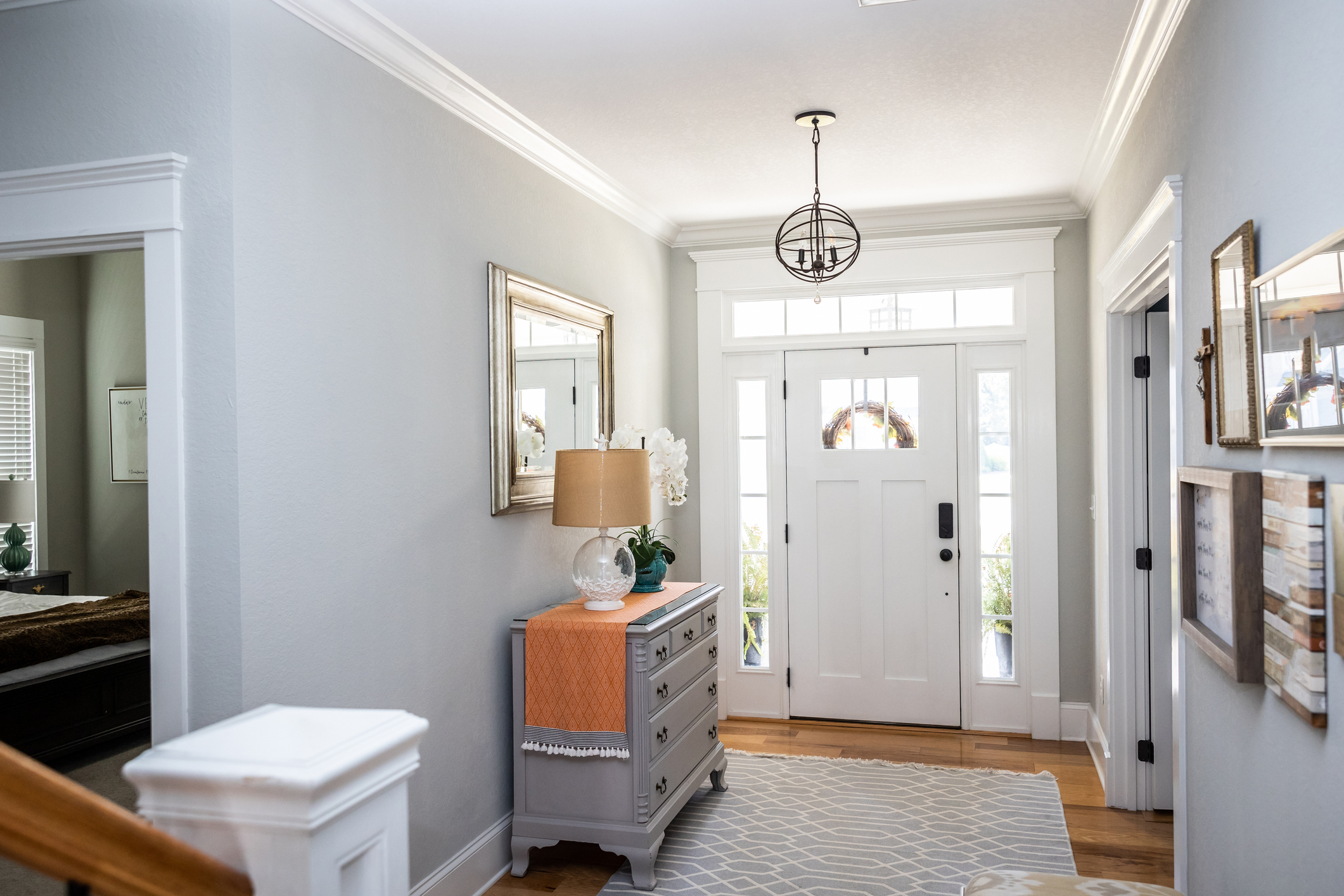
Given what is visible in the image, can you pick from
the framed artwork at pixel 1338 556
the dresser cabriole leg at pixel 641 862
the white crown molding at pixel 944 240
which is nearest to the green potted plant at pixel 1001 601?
the white crown molding at pixel 944 240

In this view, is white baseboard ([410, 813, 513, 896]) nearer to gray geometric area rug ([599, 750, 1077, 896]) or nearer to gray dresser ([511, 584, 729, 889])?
gray dresser ([511, 584, 729, 889])

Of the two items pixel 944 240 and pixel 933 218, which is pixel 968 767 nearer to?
pixel 944 240

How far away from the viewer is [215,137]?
6.77 ft

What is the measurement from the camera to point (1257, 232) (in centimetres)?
176

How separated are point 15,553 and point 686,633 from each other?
13.6 ft

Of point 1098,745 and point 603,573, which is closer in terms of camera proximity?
point 603,573

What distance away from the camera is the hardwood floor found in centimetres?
311

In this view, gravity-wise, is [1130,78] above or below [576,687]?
above

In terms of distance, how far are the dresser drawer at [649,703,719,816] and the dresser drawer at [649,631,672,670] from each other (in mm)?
326

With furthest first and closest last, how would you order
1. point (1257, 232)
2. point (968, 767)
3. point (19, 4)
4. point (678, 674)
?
point (968, 767) < point (678, 674) < point (19, 4) < point (1257, 232)

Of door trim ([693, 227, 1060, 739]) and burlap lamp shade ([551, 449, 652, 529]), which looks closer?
burlap lamp shade ([551, 449, 652, 529])

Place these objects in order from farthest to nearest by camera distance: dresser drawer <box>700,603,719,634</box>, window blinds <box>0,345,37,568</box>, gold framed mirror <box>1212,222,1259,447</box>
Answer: window blinds <box>0,345,37,568</box> < dresser drawer <box>700,603,719,634</box> < gold framed mirror <box>1212,222,1259,447</box>

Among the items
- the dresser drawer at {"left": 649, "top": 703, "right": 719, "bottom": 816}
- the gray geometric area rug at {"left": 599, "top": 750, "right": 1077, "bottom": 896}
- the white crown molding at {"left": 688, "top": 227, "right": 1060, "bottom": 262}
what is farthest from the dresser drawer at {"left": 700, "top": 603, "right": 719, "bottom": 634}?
the white crown molding at {"left": 688, "top": 227, "right": 1060, "bottom": 262}

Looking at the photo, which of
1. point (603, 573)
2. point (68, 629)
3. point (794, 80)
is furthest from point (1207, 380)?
point (68, 629)
